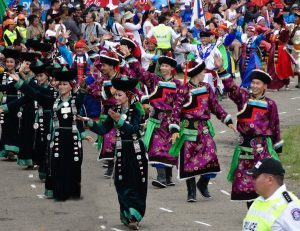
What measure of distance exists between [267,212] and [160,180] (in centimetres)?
834

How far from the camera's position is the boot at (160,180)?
53.1 ft

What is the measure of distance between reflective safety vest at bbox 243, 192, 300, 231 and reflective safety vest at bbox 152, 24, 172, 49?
1870 centimetres

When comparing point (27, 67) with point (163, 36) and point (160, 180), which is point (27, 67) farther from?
point (163, 36)

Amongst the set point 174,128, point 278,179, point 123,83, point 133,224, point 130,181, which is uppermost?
point 123,83

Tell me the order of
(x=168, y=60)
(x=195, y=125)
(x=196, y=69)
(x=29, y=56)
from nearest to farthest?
(x=196, y=69), (x=195, y=125), (x=168, y=60), (x=29, y=56)

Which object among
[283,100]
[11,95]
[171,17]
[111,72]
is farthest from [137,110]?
[171,17]

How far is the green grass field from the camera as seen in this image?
17.2m

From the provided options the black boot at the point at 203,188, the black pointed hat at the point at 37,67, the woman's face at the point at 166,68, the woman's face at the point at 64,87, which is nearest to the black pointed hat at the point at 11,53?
the black pointed hat at the point at 37,67

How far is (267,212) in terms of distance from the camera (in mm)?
7926

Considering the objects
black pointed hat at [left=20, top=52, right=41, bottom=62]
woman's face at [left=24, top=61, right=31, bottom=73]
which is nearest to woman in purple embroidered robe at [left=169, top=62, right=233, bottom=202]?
woman's face at [left=24, top=61, right=31, bottom=73]

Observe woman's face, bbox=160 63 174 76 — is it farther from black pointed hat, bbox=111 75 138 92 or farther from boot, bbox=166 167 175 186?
black pointed hat, bbox=111 75 138 92

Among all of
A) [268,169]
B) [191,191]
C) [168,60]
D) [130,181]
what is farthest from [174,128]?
[268,169]

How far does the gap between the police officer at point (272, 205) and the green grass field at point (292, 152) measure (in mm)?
8709

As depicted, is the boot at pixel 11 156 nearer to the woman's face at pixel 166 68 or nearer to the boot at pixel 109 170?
the boot at pixel 109 170
